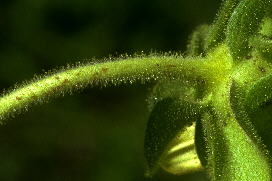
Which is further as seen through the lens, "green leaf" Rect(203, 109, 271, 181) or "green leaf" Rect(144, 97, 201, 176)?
"green leaf" Rect(144, 97, 201, 176)

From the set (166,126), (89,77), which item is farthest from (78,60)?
(89,77)

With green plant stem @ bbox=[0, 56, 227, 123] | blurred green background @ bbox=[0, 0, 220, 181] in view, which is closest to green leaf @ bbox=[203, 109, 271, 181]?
green plant stem @ bbox=[0, 56, 227, 123]

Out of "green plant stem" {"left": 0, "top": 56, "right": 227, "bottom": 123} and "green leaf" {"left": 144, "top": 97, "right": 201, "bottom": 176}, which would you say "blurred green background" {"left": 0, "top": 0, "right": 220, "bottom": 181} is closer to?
"green leaf" {"left": 144, "top": 97, "right": 201, "bottom": 176}

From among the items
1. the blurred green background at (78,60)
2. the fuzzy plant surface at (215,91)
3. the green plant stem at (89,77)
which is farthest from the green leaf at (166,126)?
the blurred green background at (78,60)

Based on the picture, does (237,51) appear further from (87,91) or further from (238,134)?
(87,91)

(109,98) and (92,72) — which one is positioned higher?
(109,98)

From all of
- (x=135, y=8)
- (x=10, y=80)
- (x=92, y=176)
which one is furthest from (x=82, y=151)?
(x=135, y=8)
